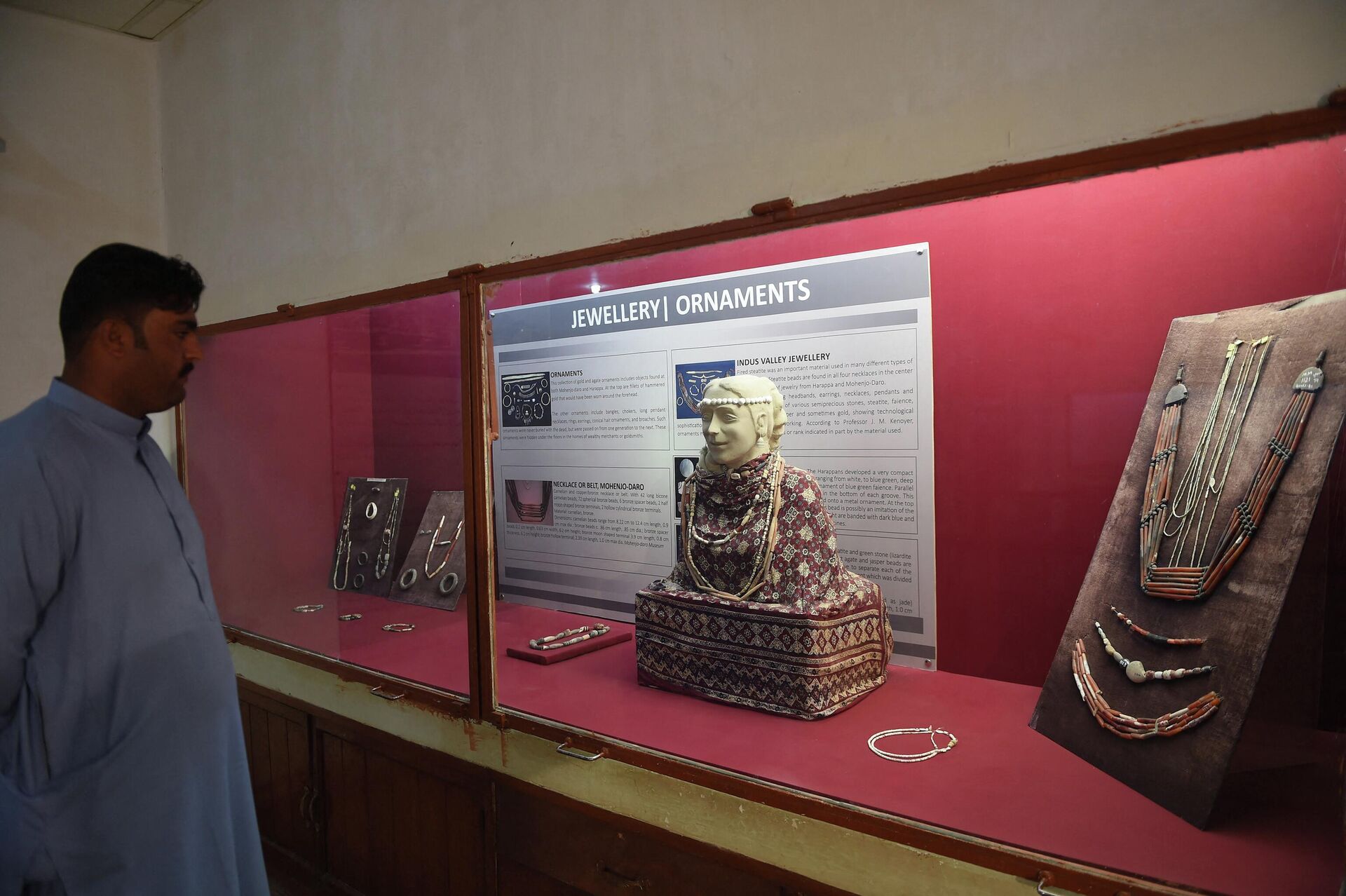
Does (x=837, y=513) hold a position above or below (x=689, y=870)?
above

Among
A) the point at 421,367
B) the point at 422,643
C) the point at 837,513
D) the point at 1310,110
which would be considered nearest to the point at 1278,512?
the point at 1310,110

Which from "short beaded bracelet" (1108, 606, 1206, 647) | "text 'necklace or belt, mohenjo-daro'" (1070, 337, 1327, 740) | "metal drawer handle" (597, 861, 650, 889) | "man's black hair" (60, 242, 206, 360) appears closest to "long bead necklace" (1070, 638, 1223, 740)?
"text 'necklace or belt, mohenjo-daro'" (1070, 337, 1327, 740)

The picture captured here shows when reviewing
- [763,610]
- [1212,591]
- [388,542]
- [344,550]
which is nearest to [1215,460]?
[1212,591]

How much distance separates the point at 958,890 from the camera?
5.24ft

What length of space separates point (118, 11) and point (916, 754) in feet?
14.1

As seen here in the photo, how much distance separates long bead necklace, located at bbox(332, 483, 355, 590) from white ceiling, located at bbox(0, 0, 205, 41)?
2293mm

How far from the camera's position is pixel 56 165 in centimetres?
369

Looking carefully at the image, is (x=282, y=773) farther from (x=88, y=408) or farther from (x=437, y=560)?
(x=88, y=408)

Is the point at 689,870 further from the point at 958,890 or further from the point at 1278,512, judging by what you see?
the point at 1278,512

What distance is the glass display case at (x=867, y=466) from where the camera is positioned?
5.08ft

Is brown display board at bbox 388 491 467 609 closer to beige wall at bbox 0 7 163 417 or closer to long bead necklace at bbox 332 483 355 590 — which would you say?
long bead necklace at bbox 332 483 355 590

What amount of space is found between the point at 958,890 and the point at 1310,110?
145cm

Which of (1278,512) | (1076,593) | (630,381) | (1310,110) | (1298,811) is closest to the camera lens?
(1310,110)

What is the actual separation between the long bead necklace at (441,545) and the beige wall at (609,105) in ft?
2.91
